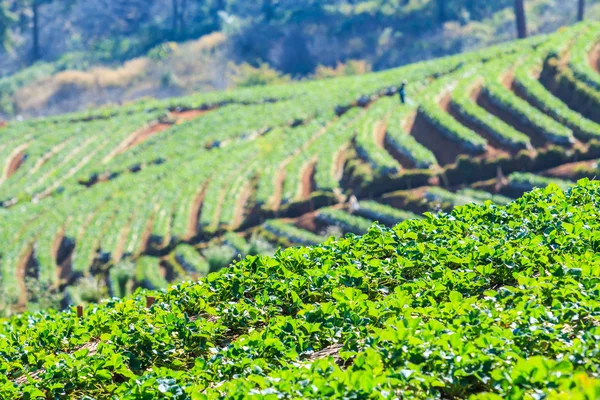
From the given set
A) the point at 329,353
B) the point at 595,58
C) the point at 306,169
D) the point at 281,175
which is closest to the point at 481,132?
the point at 306,169

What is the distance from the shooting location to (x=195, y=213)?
52.9 meters

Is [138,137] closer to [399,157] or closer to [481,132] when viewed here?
[399,157]

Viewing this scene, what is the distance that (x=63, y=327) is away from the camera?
55.4 ft

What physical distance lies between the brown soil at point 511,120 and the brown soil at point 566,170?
270 centimetres

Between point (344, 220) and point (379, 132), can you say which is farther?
point (379, 132)

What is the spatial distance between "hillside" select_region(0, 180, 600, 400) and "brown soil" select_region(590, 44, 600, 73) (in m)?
38.6

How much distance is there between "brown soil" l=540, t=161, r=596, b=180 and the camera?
144 ft

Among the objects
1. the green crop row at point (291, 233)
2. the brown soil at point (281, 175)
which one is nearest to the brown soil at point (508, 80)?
the brown soil at point (281, 175)

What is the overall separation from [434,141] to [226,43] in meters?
55.8

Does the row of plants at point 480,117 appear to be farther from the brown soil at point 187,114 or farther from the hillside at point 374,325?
the hillside at point 374,325

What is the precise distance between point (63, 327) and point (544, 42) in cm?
5259

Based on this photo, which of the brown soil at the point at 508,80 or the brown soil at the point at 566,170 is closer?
the brown soil at the point at 566,170

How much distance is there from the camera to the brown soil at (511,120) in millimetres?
47906

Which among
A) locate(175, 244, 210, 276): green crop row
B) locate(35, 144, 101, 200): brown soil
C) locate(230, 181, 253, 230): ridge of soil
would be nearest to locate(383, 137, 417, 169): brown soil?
locate(230, 181, 253, 230): ridge of soil
